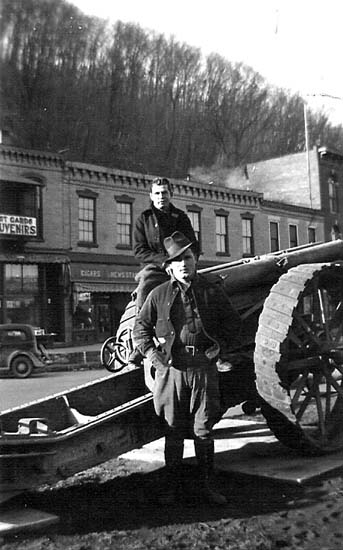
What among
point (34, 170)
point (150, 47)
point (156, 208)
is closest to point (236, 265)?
point (156, 208)

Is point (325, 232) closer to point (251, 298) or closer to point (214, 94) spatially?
point (214, 94)

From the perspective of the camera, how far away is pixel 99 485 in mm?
4695

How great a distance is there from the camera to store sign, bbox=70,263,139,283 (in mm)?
22688

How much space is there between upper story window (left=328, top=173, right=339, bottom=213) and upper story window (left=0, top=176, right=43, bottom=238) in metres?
19.1

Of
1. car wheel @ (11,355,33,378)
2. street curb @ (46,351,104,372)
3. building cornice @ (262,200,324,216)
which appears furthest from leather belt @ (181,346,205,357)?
building cornice @ (262,200,324,216)

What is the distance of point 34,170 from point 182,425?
60.7ft

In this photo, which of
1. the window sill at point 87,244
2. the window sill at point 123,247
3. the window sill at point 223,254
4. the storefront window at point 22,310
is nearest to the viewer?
the storefront window at point 22,310

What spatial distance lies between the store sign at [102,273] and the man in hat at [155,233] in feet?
58.1

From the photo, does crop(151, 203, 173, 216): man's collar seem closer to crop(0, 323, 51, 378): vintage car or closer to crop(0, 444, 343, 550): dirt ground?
crop(0, 444, 343, 550): dirt ground

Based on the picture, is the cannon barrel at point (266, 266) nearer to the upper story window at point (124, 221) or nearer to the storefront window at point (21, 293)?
the storefront window at point (21, 293)

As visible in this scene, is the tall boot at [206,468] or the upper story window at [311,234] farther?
the upper story window at [311,234]

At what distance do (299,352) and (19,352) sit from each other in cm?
1110

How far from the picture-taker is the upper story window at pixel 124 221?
2403 cm

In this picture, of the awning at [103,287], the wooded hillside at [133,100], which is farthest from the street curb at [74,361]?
the wooded hillside at [133,100]
